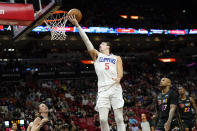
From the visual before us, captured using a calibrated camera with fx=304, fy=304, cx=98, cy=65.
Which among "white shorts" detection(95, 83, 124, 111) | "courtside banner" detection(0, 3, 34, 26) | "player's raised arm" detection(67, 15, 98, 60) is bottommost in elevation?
"white shorts" detection(95, 83, 124, 111)

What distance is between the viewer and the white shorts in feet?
17.7

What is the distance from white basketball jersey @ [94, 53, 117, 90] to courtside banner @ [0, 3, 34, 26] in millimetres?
1948

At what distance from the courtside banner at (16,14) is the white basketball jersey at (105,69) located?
1.95 m

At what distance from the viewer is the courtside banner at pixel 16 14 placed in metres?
6.29

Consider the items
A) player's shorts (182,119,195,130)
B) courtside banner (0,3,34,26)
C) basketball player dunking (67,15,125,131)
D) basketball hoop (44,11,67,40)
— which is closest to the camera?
basketball player dunking (67,15,125,131)

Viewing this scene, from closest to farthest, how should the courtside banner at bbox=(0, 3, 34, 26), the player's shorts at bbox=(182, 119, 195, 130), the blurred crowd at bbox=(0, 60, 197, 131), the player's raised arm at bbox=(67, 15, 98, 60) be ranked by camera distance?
the player's raised arm at bbox=(67, 15, 98, 60), the courtside banner at bbox=(0, 3, 34, 26), the player's shorts at bbox=(182, 119, 195, 130), the blurred crowd at bbox=(0, 60, 197, 131)

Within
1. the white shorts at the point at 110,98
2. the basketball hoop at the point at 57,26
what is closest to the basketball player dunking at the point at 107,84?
the white shorts at the point at 110,98

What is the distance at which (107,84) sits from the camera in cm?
547

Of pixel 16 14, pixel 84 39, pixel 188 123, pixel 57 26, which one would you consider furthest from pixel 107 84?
pixel 57 26

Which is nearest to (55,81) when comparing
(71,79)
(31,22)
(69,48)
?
(71,79)

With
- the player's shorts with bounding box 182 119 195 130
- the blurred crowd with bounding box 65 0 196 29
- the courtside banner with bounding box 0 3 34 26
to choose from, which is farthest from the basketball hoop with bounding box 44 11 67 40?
the blurred crowd with bounding box 65 0 196 29

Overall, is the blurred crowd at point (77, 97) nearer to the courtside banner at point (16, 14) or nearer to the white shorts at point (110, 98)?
the courtside banner at point (16, 14)

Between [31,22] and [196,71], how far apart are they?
28.9 metres

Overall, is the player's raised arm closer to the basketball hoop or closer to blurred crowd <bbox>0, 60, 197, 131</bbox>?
the basketball hoop
